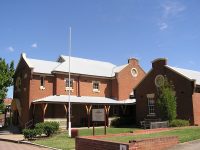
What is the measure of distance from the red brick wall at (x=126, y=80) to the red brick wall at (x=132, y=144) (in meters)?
25.1

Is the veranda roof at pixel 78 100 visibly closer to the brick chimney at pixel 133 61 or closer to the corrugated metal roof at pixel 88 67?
the corrugated metal roof at pixel 88 67

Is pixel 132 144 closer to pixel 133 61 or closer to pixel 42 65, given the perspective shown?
pixel 42 65

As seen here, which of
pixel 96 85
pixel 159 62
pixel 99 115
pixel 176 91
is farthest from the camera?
pixel 96 85

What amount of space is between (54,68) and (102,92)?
7701 mm

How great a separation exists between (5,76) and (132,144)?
27.8 m

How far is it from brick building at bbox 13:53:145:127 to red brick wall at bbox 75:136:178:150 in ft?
54.5

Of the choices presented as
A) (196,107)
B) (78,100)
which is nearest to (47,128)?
(78,100)

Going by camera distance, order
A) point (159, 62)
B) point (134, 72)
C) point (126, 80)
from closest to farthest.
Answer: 1. point (159, 62)
2. point (126, 80)
3. point (134, 72)

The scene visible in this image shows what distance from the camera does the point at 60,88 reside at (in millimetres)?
35500

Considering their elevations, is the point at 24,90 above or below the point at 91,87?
below

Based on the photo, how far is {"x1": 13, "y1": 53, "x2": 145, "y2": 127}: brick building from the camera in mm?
33625

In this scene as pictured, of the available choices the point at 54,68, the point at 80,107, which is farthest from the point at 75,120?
the point at 54,68

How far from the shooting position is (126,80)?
41125mm

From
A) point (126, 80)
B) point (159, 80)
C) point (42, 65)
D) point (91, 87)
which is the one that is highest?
point (42, 65)
